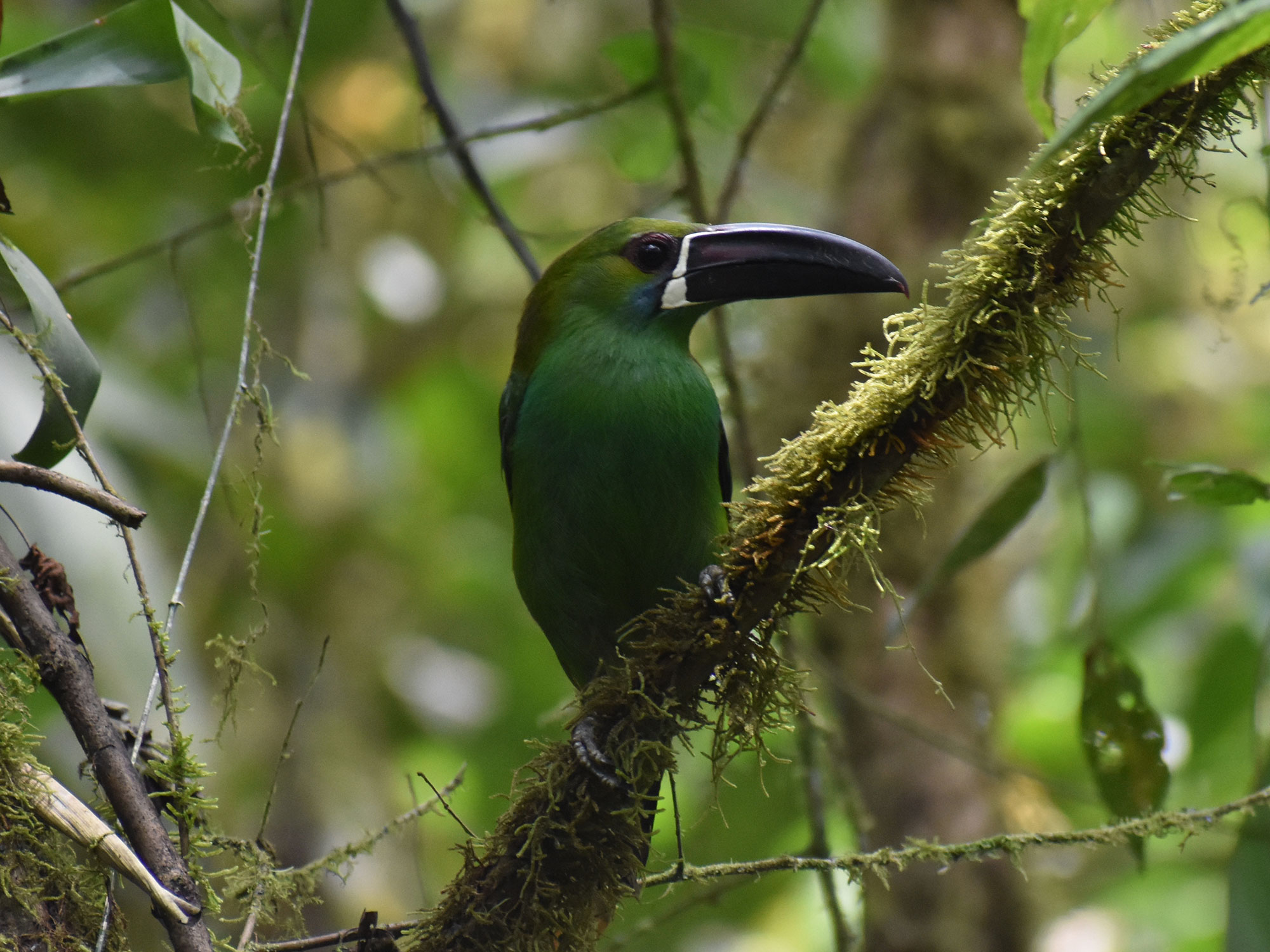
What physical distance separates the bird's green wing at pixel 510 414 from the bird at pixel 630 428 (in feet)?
0.05

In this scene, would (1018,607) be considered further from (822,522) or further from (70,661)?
(70,661)

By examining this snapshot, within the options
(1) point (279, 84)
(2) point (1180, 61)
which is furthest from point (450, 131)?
(2) point (1180, 61)

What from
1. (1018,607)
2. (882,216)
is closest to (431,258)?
(882,216)

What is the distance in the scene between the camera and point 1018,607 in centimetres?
575

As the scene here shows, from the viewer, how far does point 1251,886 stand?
2.32 metres

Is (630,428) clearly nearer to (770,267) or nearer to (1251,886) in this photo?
(770,267)

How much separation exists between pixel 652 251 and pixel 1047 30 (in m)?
1.75

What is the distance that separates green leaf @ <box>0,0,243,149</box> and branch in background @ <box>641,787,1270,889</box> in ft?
4.90

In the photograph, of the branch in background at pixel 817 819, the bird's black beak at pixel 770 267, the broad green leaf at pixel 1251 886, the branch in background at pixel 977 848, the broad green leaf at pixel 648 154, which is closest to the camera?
the branch in background at pixel 977 848

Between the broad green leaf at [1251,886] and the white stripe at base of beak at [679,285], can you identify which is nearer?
the broad green leaf at [1251,886]

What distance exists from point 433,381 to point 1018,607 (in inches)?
131

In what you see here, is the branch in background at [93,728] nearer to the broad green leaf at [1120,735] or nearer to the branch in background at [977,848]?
the branch in background at [977,848]

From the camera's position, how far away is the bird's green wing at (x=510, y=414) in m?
3.35

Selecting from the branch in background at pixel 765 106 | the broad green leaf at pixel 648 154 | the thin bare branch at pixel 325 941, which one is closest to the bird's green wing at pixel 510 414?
the branch in background at pixel 765 106
